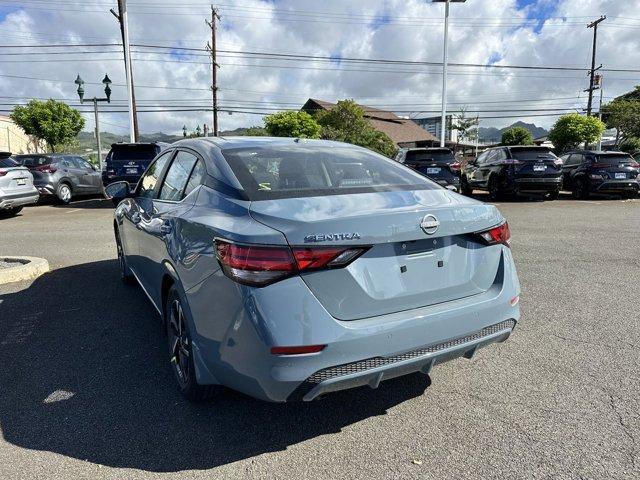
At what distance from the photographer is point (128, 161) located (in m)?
13.5

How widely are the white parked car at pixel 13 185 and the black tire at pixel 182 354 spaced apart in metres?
10.2

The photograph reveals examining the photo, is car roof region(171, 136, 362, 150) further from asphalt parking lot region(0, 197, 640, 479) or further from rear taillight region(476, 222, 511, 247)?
asphalt parking lot region(0, 197, 640, 479)

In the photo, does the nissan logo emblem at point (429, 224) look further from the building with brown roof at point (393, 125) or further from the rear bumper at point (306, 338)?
the building with brown roof at point (393, 125)

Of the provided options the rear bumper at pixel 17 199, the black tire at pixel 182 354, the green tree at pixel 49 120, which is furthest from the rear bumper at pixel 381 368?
the green tree at pixel 49 120

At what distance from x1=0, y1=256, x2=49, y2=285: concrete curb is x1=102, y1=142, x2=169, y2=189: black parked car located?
7.24m

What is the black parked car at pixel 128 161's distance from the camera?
13344mm

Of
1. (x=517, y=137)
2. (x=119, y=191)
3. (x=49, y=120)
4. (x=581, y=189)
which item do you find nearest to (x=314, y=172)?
(x=119, y=191)

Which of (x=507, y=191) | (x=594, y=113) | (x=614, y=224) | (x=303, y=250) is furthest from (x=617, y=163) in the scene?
(x=594, y=113)

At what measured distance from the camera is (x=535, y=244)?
7.80 m

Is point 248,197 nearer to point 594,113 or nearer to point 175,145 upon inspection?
point 175,145

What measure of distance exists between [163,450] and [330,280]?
1.29 m

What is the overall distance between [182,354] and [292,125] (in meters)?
27.4

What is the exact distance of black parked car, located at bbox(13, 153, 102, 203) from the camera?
14.6 m

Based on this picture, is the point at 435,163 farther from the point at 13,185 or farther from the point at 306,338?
the point at 306,338
